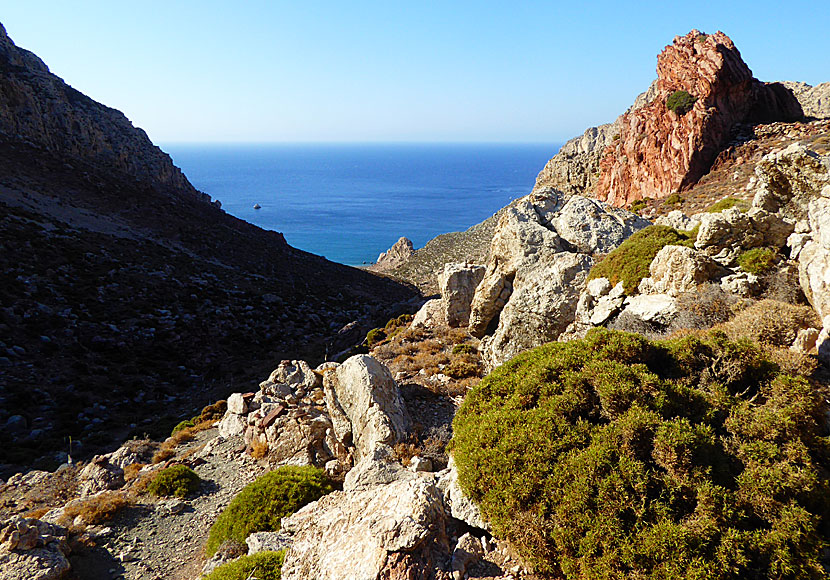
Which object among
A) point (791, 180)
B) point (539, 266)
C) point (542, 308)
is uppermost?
point (791, 180)

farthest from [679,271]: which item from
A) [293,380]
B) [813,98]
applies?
[813,98]

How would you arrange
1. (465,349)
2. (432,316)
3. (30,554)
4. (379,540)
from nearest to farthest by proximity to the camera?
(379,540) < (30,554) < (465,349) < (432,316)

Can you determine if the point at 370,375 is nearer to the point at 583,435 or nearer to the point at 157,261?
the point at 583,435

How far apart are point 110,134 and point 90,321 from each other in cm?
4829

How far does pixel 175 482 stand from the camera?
1212cm

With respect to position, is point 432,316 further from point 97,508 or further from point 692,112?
point 692,112

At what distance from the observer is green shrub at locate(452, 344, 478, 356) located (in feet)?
58.6

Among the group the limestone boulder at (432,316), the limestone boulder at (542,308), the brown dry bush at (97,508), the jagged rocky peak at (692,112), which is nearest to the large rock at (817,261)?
the limestone boulder at (542,308)

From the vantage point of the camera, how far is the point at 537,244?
53.6ft

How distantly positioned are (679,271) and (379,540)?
31.4ft

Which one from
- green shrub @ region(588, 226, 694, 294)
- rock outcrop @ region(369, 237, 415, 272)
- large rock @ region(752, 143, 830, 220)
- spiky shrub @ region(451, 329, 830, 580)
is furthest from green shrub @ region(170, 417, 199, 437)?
rock outcrop @ region(369, 237, 415, 272)

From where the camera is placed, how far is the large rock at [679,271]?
1035 cm

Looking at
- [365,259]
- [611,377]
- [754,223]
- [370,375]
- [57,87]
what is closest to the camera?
[611,377]

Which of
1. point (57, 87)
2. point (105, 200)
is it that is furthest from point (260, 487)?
point (57, 87)
